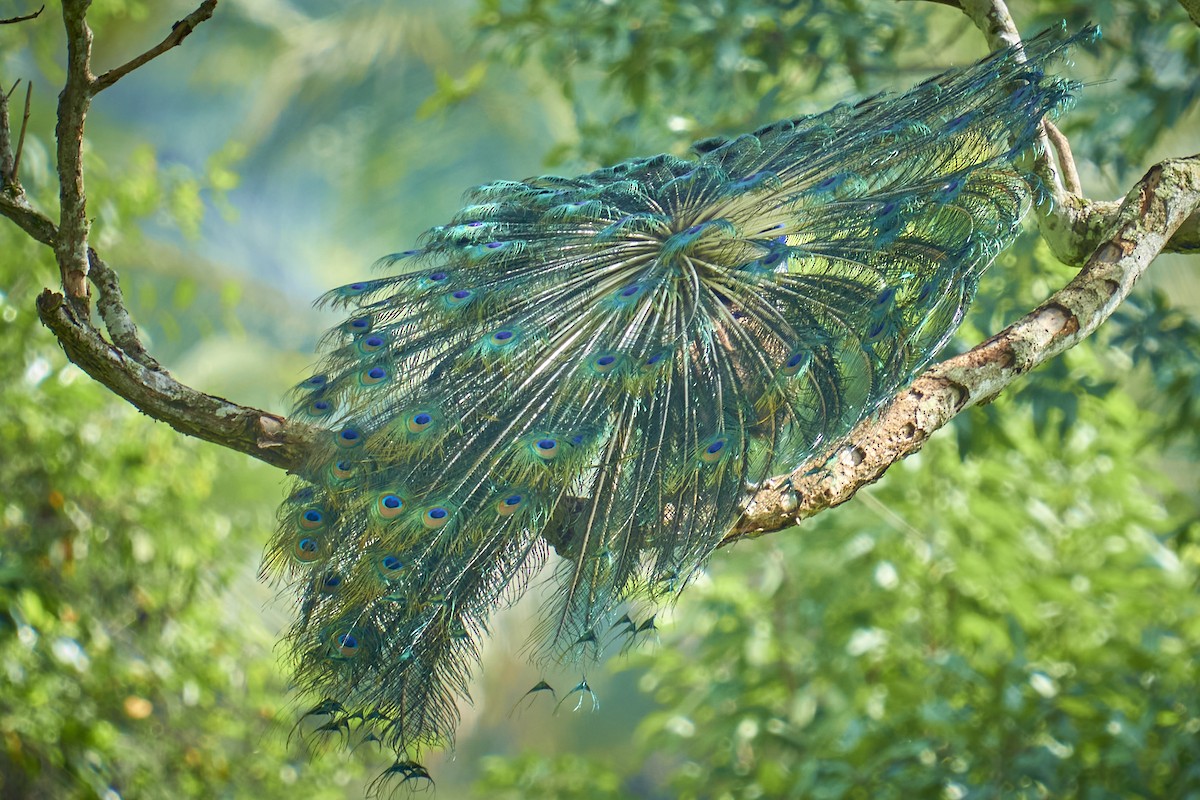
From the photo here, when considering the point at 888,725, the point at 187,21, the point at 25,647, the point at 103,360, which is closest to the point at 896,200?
the point at 187,21

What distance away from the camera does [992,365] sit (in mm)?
2334

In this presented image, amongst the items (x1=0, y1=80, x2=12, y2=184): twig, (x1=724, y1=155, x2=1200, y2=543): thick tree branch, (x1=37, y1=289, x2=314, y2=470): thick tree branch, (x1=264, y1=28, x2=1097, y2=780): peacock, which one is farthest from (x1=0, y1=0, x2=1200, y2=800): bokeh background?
(x1=0, y1=80, x2=12, y2=184): twig

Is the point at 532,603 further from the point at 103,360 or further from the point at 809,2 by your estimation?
the point at 103,360

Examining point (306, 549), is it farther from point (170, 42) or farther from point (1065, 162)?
point (1065, 162)

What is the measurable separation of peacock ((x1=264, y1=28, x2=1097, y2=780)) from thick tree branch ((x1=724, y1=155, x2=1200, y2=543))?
11cm

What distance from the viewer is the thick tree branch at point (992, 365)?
2.18m

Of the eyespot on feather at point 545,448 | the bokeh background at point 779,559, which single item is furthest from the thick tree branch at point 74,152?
the bokeh background at point 779,559

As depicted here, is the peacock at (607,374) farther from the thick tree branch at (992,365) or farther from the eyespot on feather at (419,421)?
the thick tree branch at (992,365)

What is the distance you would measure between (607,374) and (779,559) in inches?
130

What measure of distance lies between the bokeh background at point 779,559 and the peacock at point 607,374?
3.25 feet

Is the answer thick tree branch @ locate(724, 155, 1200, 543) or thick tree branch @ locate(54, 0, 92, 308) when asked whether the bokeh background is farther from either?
thick tree branch @ locate(54, 0, 92, 308)

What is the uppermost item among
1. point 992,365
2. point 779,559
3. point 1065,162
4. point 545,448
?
point 779,559

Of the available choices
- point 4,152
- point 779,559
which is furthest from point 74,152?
point 779,559

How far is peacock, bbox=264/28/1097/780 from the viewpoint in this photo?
82.0 inches
